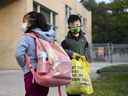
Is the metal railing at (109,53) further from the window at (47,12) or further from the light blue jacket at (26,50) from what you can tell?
the light blue jacket at (26,50)

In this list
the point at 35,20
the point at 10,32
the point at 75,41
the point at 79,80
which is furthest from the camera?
the point at 10,32

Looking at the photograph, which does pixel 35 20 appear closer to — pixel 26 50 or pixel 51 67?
pixel 26 50

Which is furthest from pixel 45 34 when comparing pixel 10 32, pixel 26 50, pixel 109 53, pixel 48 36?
pixel 109 53

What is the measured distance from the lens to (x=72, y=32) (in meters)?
8.14

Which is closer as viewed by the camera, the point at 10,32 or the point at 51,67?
the point at 51,67

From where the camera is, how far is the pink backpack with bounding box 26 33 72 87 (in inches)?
254

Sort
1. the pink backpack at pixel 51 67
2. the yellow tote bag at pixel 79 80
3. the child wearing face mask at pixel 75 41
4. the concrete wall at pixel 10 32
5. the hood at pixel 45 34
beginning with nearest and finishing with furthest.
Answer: the pink backpack at pixel 51 67 → the hood at pixel 45 34 → the yellow tote bag at pixel 79 80 → the child wearing face mask at pixel 75 41 → the concrete wall at pixel 10 32

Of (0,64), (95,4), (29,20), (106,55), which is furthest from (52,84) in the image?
(95,4)

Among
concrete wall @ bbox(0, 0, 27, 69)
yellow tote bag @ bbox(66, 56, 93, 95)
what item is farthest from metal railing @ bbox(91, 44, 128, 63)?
yellow tote bag @ bbox(66, 56, 93, 95)

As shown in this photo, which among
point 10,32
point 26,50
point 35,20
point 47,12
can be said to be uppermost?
point 47,12

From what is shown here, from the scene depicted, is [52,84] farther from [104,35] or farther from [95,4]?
[95,4]

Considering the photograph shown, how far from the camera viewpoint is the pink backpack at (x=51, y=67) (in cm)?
645

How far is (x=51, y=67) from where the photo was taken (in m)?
6.52

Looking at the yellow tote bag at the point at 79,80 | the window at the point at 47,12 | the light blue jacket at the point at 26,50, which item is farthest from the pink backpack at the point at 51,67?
the window at the point at 47,12
